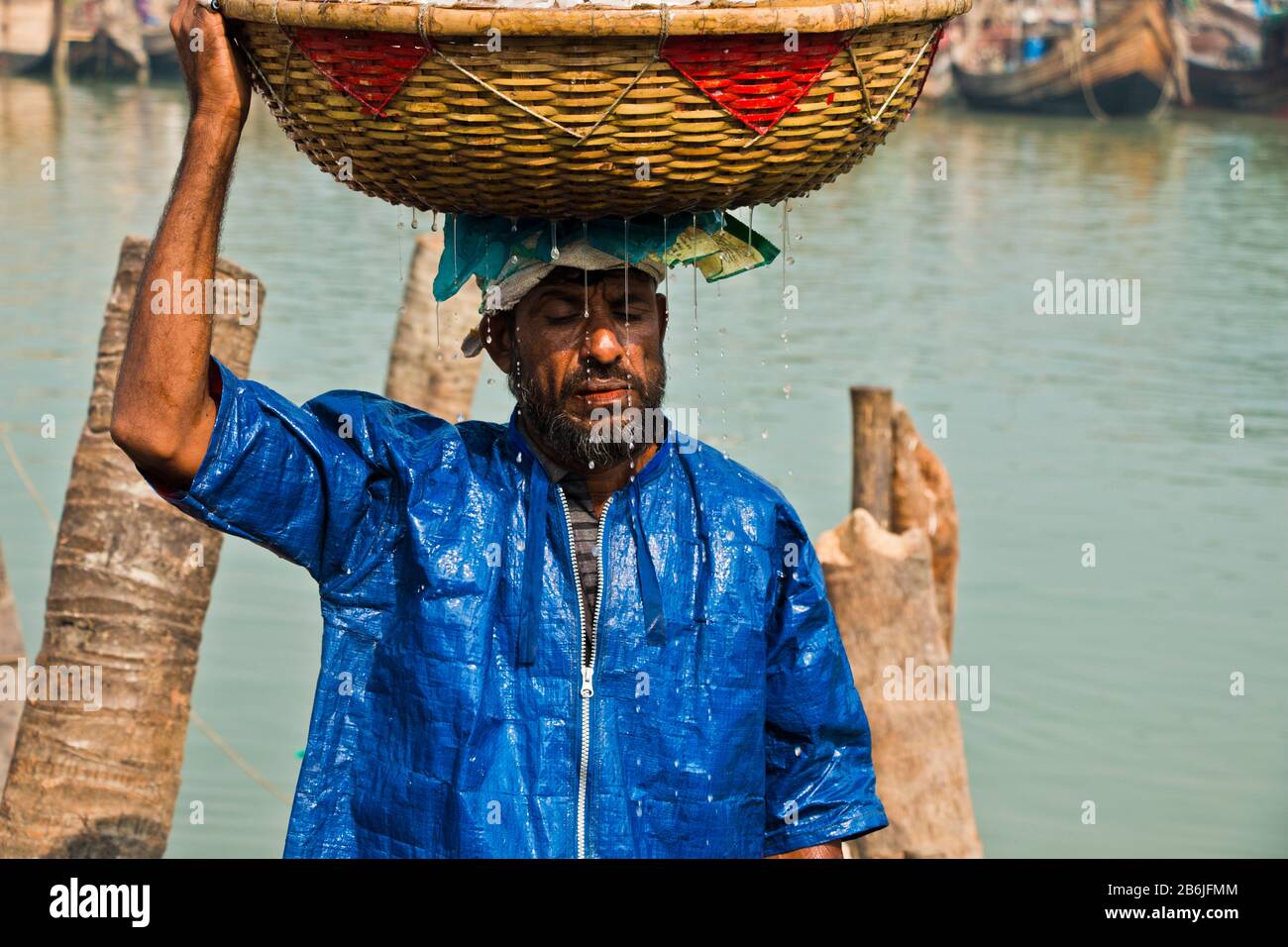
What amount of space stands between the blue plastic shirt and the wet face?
11 cm

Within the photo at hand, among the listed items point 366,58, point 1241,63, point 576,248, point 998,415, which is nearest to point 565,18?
point 366,58

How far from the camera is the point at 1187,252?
18.2 m

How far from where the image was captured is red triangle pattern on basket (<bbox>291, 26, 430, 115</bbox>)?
2527mm

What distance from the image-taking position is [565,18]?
2.45 metres

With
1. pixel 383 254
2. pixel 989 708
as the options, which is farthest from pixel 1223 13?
pixel 989 708

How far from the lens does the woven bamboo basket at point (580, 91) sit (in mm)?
2498

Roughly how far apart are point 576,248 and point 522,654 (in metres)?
0.59

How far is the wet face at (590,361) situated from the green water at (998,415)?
1.87 meters
